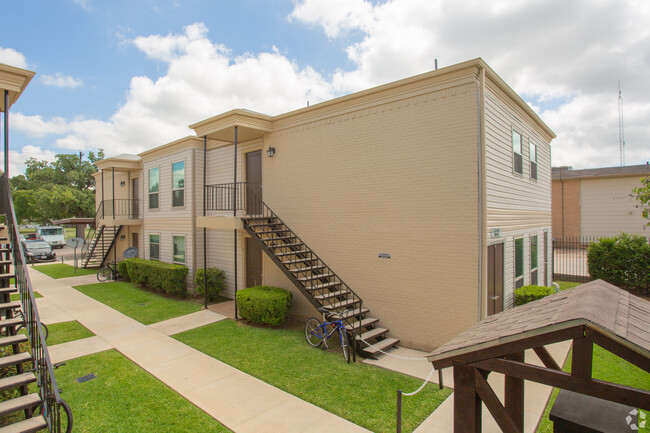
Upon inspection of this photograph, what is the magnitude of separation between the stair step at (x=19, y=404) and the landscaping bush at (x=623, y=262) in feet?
54.1

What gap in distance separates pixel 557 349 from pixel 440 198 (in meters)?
4.33

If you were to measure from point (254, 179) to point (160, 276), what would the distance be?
5.71 m

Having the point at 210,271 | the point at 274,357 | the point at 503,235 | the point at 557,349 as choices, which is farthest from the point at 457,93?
the point at 210,271

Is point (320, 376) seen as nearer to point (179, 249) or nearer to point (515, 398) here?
point (515, 398)

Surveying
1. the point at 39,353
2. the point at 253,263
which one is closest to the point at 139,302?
the point at 253,263

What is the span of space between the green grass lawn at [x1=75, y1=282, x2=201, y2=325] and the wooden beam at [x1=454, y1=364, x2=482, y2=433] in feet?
31.4

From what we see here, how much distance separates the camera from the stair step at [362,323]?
773 cm

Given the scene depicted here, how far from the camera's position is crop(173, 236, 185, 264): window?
47.4ft

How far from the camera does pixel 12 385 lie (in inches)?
163

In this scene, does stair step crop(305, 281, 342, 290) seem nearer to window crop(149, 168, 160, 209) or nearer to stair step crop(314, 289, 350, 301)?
stair step crop(314, 289, 350, 301)

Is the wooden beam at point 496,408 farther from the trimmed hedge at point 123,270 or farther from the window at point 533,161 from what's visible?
the trimmed hedge at point 123,270

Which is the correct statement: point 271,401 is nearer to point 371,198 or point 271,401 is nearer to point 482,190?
point 371,198

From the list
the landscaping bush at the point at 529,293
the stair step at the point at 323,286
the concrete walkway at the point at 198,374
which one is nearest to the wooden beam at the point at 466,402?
Answer: the concrete walkway at the point at 198,374

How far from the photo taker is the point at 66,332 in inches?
358
